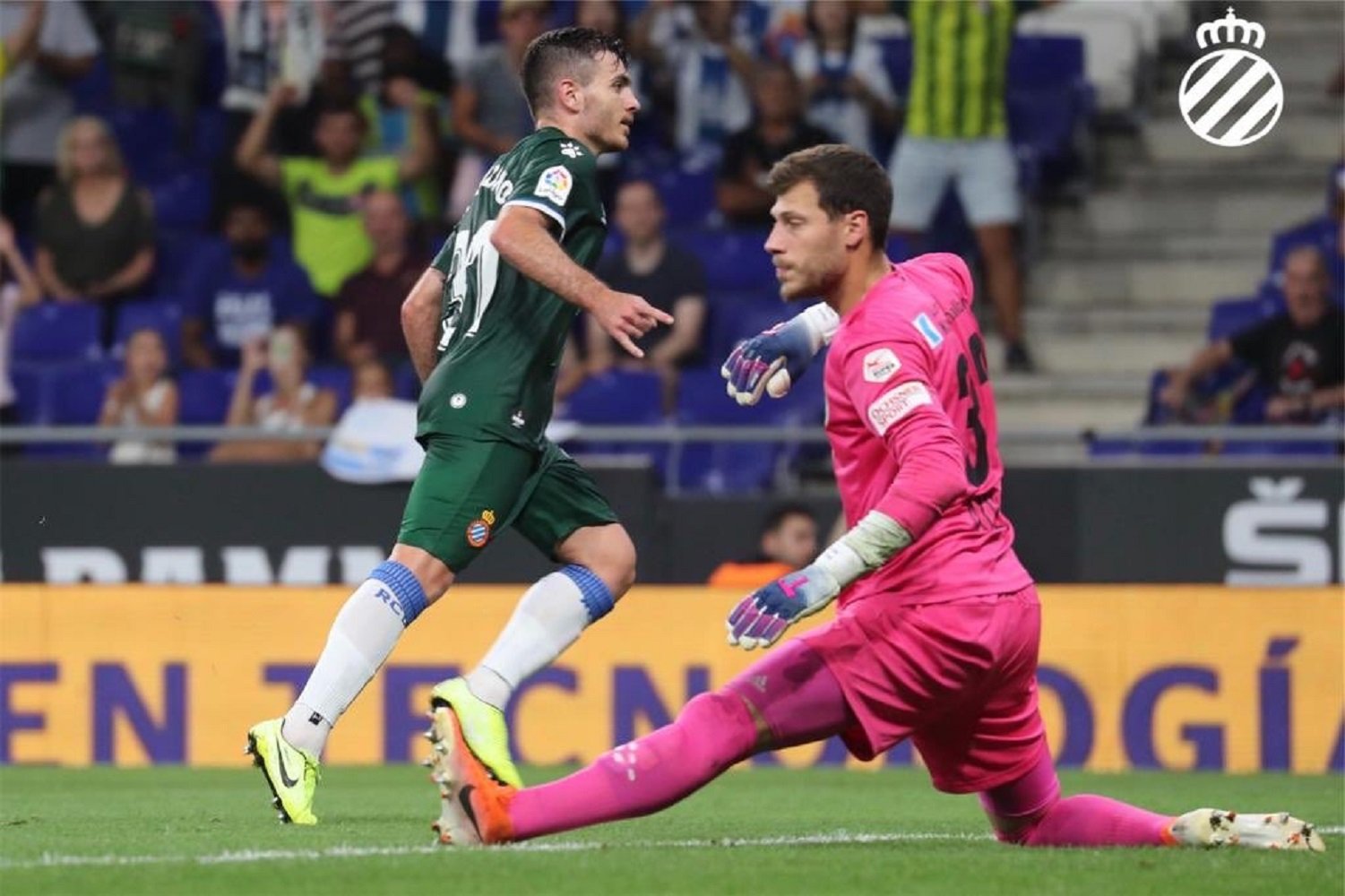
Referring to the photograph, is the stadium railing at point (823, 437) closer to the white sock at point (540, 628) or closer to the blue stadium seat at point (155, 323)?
the blue stadium seat at point (155, 323)

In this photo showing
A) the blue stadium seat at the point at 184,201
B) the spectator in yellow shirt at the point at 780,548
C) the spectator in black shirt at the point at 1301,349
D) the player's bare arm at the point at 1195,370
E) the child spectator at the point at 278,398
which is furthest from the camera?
the blue stadium seat at the point at 184,201

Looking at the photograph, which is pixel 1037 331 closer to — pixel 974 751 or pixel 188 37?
pixel 188 37

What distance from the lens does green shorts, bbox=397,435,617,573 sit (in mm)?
6969

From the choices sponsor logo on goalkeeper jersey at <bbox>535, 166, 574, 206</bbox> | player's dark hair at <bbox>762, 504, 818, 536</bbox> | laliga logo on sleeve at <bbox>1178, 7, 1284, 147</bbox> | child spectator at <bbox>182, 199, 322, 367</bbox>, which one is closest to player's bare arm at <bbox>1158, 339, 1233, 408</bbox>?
player's dark hair at <bbox>762, 504, 818, 536</bbox>

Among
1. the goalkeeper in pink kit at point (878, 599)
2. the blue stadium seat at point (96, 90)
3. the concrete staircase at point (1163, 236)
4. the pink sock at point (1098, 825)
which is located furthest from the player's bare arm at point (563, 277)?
the blue stadium seat at point (96, 90)

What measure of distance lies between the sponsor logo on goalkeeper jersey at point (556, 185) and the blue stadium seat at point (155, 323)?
7734 millimetres

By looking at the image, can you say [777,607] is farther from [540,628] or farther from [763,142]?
[763,142]

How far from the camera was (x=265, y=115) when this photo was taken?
15422 millimetres

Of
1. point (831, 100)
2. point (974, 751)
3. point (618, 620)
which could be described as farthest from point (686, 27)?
point (974, 751)

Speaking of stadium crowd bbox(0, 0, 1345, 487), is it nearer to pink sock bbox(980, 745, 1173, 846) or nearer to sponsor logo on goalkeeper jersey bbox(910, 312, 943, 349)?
pink sock bbox(980, 745, 1173, 846)

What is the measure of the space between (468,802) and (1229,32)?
11531mm

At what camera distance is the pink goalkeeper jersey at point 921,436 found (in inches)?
215

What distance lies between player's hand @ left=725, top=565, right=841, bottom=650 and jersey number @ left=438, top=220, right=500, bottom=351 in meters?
2.07

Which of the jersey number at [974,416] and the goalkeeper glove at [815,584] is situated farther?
the jersey number at [974,416]
